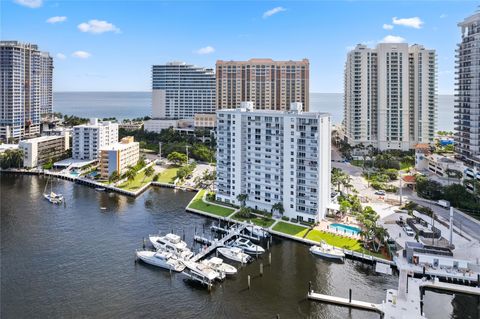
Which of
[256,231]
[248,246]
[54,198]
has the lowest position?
[248,246]

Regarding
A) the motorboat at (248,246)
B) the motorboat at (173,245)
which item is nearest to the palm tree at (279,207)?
the motorboat at (248,246)

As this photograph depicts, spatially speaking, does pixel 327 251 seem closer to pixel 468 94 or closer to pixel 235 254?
pixel 235 254

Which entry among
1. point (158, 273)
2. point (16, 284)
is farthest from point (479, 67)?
point (16, 284)

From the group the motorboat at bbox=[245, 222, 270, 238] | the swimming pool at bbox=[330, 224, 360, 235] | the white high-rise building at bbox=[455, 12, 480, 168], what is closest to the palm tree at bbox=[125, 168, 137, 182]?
the motorboat at bbox=[245, 222, 270, 238]

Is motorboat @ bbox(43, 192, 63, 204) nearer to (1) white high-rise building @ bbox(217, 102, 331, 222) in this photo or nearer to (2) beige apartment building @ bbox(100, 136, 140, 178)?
(2) beige apartment building @ bbox(100, 136, 140, 178)

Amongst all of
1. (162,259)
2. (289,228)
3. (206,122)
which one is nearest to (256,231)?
(289,228)

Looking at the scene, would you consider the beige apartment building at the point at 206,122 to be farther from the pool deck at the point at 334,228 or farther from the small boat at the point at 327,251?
the small boat at the point at 327,251

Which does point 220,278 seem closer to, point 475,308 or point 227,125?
point 475,308
